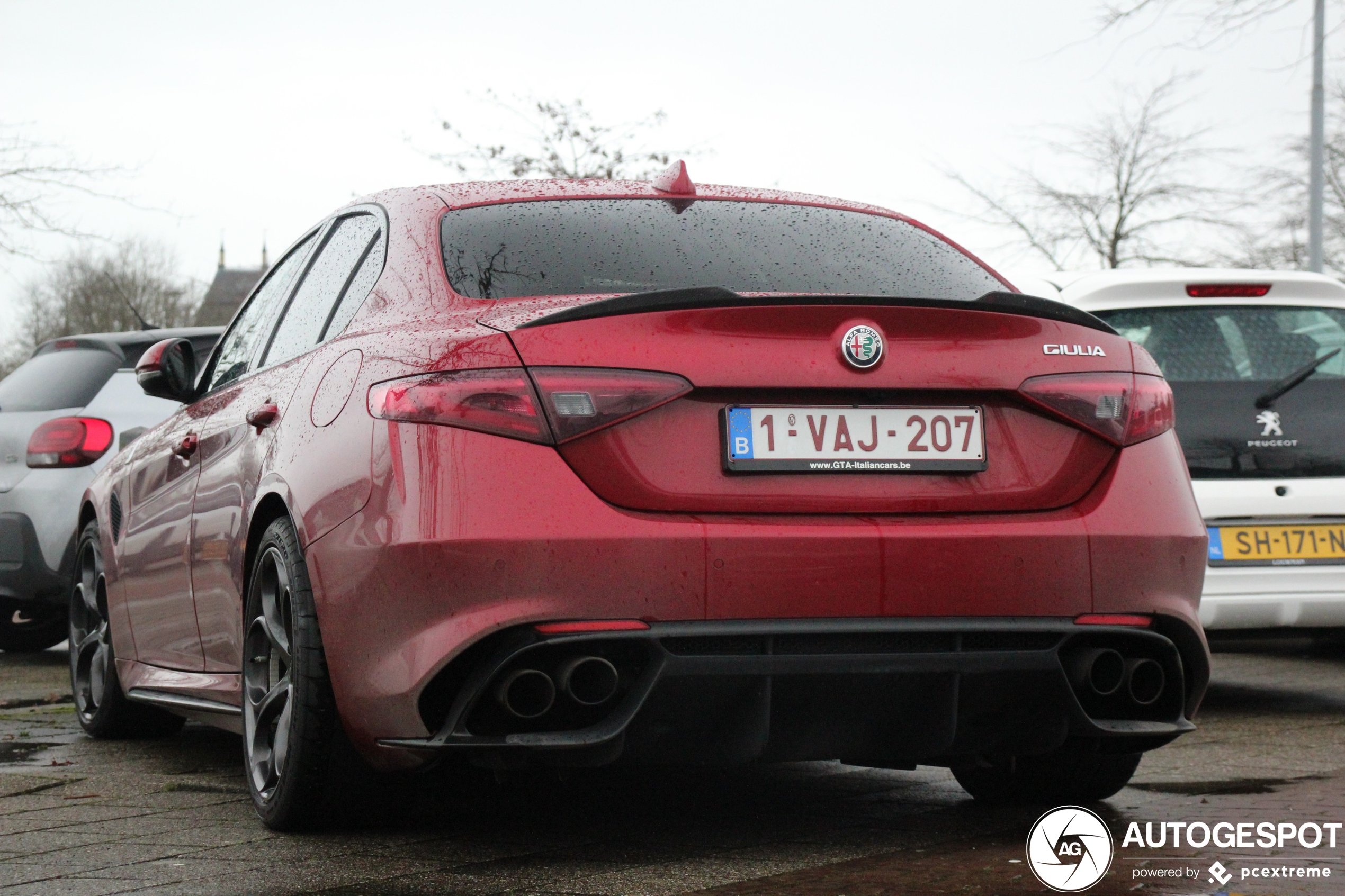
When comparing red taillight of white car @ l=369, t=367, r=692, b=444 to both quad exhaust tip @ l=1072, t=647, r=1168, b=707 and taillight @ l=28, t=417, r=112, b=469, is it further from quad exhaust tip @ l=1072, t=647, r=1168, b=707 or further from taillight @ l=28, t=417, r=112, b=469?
taillight @ l=28, t=417, r=112, b=469

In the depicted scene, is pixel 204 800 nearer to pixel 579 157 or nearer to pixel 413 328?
pixel 413 328

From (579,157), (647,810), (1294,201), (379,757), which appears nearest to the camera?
(379,757)

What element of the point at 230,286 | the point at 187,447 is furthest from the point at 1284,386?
the point at 230,286

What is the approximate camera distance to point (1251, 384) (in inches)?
269

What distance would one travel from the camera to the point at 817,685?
11.3 ft

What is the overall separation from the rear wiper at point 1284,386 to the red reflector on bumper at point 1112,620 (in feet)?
11.2

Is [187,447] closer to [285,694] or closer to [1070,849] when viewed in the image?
[285,694]

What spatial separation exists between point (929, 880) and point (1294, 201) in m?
35.4

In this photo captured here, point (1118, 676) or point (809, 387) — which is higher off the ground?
point (809, 387)

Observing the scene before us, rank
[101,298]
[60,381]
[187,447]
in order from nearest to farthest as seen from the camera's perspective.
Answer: [187,447], [60,381], [101,298]

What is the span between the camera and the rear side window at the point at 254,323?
200 inches

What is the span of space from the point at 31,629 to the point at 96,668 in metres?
3.35

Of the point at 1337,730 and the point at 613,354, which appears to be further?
the point at 1337,730

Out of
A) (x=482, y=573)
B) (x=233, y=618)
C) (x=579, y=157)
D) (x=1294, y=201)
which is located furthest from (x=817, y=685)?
(x=1294, y=201)
